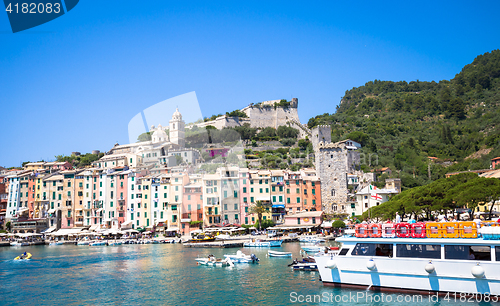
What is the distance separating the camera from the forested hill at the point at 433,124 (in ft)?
219

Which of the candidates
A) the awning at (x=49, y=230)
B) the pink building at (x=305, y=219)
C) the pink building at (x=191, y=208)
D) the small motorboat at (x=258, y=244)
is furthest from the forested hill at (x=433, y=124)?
the awning at (x=49, y=230)

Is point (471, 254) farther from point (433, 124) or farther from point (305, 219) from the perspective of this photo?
point (433, 124)

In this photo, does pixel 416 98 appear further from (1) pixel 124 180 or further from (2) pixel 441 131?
(1) pixel 124 180

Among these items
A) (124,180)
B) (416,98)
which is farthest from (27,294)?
(416,98)

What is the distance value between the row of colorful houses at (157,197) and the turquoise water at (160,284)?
17.2m

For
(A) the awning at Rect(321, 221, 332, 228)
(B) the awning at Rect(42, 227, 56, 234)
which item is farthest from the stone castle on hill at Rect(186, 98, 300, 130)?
(A) the awning at Rect(321, 221, 332, 228)

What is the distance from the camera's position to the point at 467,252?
1608cm

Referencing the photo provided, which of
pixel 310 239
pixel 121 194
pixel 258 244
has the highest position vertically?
pixel 121 194

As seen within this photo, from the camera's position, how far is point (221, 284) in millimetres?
23234

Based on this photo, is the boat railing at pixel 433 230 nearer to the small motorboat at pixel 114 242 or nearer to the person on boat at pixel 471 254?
the person on boat at pixel 471 254

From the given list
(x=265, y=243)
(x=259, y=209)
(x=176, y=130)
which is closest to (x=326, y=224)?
(x=259, y=209)

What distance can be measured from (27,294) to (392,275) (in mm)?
19260

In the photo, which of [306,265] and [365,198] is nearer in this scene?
[306,265]

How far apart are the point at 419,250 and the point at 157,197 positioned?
42.5 m
